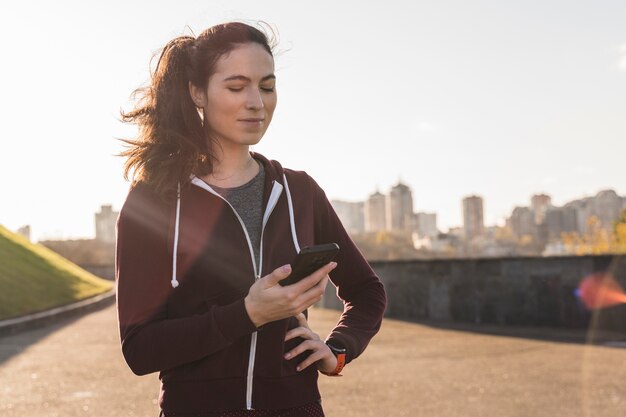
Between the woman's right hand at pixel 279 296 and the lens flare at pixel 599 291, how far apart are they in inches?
404

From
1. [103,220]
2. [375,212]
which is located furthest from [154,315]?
[375,212]

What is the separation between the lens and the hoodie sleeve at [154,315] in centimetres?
184

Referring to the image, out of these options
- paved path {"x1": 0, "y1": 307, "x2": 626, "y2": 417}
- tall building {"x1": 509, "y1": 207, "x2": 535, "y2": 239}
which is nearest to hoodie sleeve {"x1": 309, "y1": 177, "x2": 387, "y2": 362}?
paved path {"x1": 0, "y1": 307, "x2": 626, "y2": 417}

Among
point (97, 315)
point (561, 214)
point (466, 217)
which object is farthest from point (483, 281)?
point (466, 217)

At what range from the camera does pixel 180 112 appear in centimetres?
216

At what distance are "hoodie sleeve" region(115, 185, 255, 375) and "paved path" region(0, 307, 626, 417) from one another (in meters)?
4.49

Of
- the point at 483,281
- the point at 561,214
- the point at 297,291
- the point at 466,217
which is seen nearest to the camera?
the point at 297,291

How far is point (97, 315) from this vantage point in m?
18.1

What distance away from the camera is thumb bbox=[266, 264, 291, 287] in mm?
1714

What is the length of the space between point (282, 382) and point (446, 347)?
344 inches

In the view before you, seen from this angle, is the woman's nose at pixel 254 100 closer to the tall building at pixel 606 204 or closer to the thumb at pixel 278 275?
the thumb at pixel 278 275

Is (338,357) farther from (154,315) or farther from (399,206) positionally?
(399,206)

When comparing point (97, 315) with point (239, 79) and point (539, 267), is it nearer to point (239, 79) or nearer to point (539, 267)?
point (539, 267)

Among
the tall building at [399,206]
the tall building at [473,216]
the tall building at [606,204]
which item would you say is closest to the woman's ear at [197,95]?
the tall building at [606,204]
